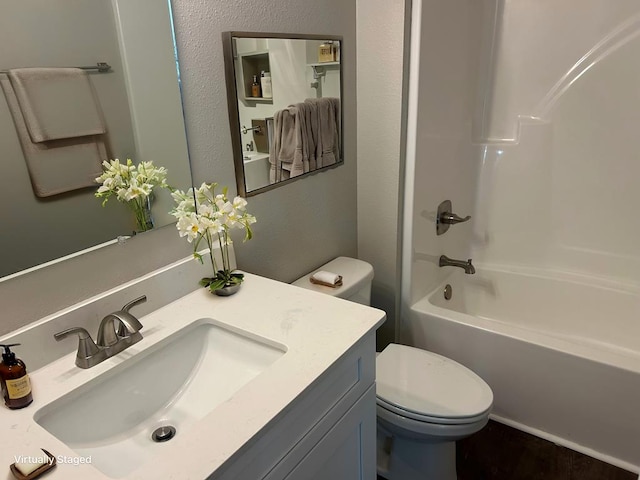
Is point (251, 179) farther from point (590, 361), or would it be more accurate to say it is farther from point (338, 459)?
point (590, 361)

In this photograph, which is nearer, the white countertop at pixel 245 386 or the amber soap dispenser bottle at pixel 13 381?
the white countertop at pixel 245 386

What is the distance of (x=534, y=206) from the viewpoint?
229cm

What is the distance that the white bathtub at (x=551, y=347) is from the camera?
1.68 meters

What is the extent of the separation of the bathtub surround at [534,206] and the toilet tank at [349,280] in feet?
0.85

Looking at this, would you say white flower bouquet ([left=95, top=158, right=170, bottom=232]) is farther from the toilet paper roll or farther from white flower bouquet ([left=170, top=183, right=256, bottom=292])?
the toilet paper roll

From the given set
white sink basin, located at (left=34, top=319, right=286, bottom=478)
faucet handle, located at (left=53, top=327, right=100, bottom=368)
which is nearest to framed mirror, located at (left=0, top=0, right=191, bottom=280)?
faucet handle, located at (left=53, top=327, right=100, bottom=368)

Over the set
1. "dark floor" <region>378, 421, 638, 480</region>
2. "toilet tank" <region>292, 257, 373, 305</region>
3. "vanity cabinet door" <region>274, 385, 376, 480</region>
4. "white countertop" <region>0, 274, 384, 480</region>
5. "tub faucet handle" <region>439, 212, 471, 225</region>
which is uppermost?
"white countertop" <region>0, 274, 384, 480</region>

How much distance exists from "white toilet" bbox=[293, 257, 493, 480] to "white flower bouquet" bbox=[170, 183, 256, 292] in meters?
0.46

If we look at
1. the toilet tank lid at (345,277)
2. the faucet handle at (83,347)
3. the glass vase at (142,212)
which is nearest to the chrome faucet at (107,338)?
the faucet handle at (83,347)

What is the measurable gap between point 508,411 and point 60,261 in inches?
68.5

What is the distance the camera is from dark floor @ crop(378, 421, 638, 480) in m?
1.71

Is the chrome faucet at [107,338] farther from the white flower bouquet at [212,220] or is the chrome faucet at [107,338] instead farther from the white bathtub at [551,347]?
the white bathtub at [551,347]

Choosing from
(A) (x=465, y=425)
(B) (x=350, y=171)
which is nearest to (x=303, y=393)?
(A) (x=465, y=425)

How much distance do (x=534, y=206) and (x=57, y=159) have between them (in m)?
2.05
